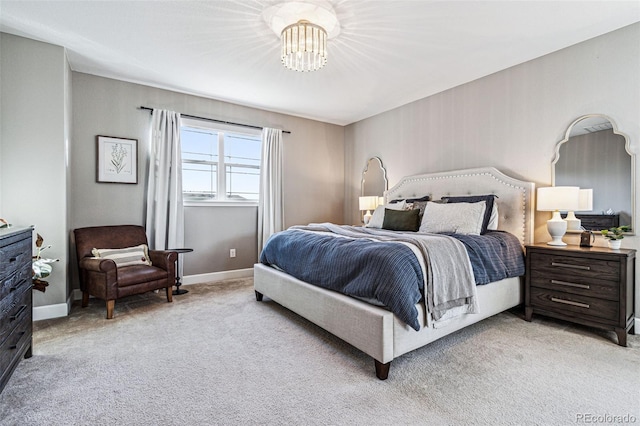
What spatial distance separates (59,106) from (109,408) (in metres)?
2.77

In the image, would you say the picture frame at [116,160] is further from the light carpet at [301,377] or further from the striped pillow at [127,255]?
the light carpet at [301,377]

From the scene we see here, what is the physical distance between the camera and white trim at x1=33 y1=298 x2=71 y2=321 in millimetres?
2852

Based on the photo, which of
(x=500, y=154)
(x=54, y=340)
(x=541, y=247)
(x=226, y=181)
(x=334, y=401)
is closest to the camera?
(x=334, y=401)

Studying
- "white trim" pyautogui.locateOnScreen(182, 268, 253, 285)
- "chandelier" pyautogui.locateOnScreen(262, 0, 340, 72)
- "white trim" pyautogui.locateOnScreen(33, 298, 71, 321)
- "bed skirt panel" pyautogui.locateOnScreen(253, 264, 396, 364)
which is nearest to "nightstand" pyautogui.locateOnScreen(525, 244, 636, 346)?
"bed skirt panel" pyautogui.locateOnScreen(253, 264, 396, 364)

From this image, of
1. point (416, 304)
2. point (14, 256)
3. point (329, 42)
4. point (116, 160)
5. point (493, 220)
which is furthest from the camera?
point (116, 160)

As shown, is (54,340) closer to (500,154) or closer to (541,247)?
(541,247)

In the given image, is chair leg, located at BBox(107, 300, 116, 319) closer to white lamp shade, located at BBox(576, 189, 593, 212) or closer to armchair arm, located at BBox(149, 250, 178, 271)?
armchair arm, located at BBox(149, 250, 178, 271)

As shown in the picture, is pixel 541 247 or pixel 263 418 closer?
pixel 263 418

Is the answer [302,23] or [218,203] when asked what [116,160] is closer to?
[218,203]

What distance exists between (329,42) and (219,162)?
7.70 feet

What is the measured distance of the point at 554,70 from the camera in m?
3.01

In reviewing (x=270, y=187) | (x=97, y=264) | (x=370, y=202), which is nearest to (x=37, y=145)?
(x=97, y=264)

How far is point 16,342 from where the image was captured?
1837 mm

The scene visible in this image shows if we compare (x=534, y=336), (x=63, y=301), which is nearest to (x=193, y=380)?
(x=63, y=301)
